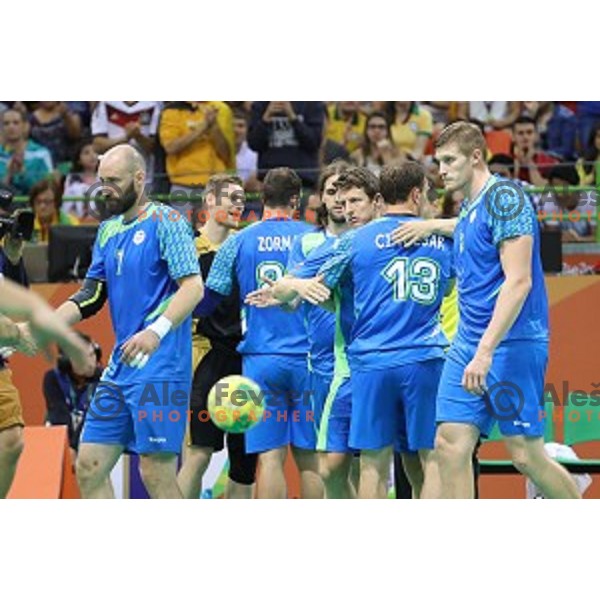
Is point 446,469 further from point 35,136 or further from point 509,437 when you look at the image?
point 35,136

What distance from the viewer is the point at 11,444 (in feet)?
43.6

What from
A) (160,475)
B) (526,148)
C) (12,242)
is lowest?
(160,475)

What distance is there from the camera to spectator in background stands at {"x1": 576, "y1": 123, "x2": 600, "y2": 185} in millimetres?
19750

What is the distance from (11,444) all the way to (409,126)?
28.2ft

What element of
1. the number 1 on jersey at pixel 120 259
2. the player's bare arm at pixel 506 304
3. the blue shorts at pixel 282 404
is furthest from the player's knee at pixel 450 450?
the blue shorts at pixel 282 404

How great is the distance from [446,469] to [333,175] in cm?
318

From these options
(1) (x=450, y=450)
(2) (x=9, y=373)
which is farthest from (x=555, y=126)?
(1) (x=450, y=450)

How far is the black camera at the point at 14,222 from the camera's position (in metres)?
13.6

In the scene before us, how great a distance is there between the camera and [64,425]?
16469 mm

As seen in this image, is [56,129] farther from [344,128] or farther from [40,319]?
[40,319]

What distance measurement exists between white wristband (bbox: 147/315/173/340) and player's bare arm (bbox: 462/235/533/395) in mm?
1975

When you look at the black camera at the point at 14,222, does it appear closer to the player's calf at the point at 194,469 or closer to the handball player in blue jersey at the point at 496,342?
the player's calf at the point at 194,469

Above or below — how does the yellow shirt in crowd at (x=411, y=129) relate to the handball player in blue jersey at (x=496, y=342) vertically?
above

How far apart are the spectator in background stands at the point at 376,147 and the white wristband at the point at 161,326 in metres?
8.39
